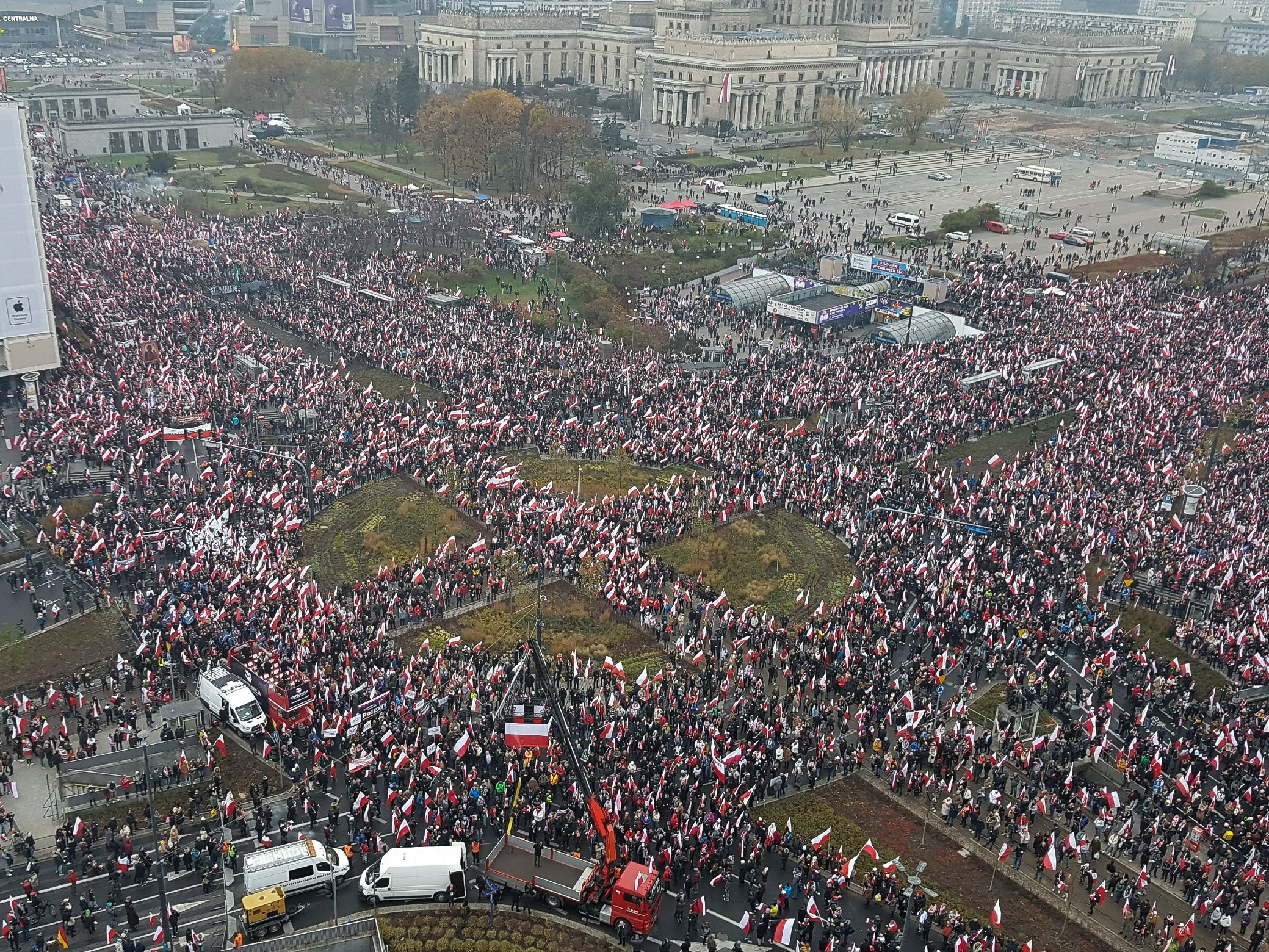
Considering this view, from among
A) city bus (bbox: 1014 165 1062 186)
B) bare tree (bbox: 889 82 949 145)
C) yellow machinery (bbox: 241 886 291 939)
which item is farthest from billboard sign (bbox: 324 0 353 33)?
yellow machinery (bbox: 241 886 291 939)

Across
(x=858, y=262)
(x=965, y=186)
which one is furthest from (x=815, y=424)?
(x=965, y=186)

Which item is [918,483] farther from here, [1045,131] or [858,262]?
[1045,131]

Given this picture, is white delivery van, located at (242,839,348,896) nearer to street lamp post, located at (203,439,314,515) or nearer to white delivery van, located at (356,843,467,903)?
white delivery van, located at (356,843,467,903)

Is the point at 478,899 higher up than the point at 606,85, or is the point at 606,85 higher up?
the point at 606,85

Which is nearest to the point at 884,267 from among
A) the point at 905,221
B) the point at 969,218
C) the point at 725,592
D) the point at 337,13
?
the point at 905,221

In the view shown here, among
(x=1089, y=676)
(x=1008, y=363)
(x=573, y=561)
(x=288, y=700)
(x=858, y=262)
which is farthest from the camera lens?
(x=858, y=262)

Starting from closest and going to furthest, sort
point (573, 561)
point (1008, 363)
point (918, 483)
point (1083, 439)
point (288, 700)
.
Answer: point (288, 700) → point (573, 561) → point (918, 483) → point (1083, 439) → point (1008, 363)
